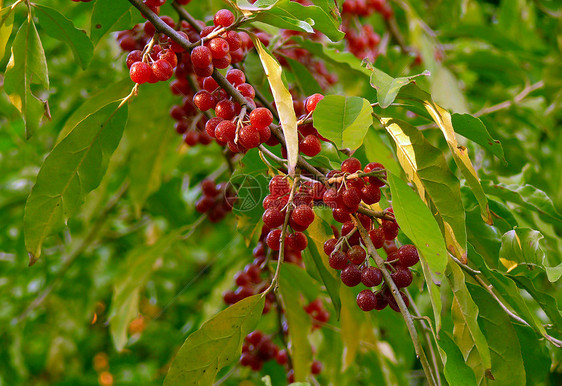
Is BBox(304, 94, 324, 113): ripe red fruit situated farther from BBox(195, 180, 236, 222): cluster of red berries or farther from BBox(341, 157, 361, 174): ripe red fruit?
BBox(195, 180, 236, 222): cluster of red berries

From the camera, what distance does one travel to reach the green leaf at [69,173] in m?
0.89

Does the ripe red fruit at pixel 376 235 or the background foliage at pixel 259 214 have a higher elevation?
the ripe red fruit at pixel 376 235

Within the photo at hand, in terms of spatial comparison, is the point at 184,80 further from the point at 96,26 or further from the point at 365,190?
the point at 365,190

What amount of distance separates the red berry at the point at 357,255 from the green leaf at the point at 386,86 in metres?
0.21

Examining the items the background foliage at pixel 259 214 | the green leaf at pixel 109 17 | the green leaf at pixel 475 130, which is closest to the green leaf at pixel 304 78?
the background foliage at pixel 259 214

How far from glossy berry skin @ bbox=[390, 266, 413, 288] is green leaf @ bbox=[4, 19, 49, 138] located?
27.6 inches

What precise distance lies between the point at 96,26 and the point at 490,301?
90 cm

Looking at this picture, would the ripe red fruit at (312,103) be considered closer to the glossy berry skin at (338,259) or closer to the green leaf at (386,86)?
the green leaf at (386,86)

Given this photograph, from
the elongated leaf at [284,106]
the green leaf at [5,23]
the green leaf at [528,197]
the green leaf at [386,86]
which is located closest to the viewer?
the elongated leaf at [284,106]

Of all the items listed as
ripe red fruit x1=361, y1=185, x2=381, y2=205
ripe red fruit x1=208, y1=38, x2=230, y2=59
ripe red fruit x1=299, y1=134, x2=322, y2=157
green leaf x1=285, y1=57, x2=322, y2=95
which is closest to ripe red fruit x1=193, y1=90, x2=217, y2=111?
ripe red fruit x1=208, y1=38, x2=230, y2=59

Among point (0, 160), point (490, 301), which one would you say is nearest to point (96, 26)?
point (490, 301)

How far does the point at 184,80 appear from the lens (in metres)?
1.22

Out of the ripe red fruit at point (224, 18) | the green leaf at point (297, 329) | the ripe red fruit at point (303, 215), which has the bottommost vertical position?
the green leaf at point (297, 329)

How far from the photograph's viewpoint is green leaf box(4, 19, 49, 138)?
3.12 ft
